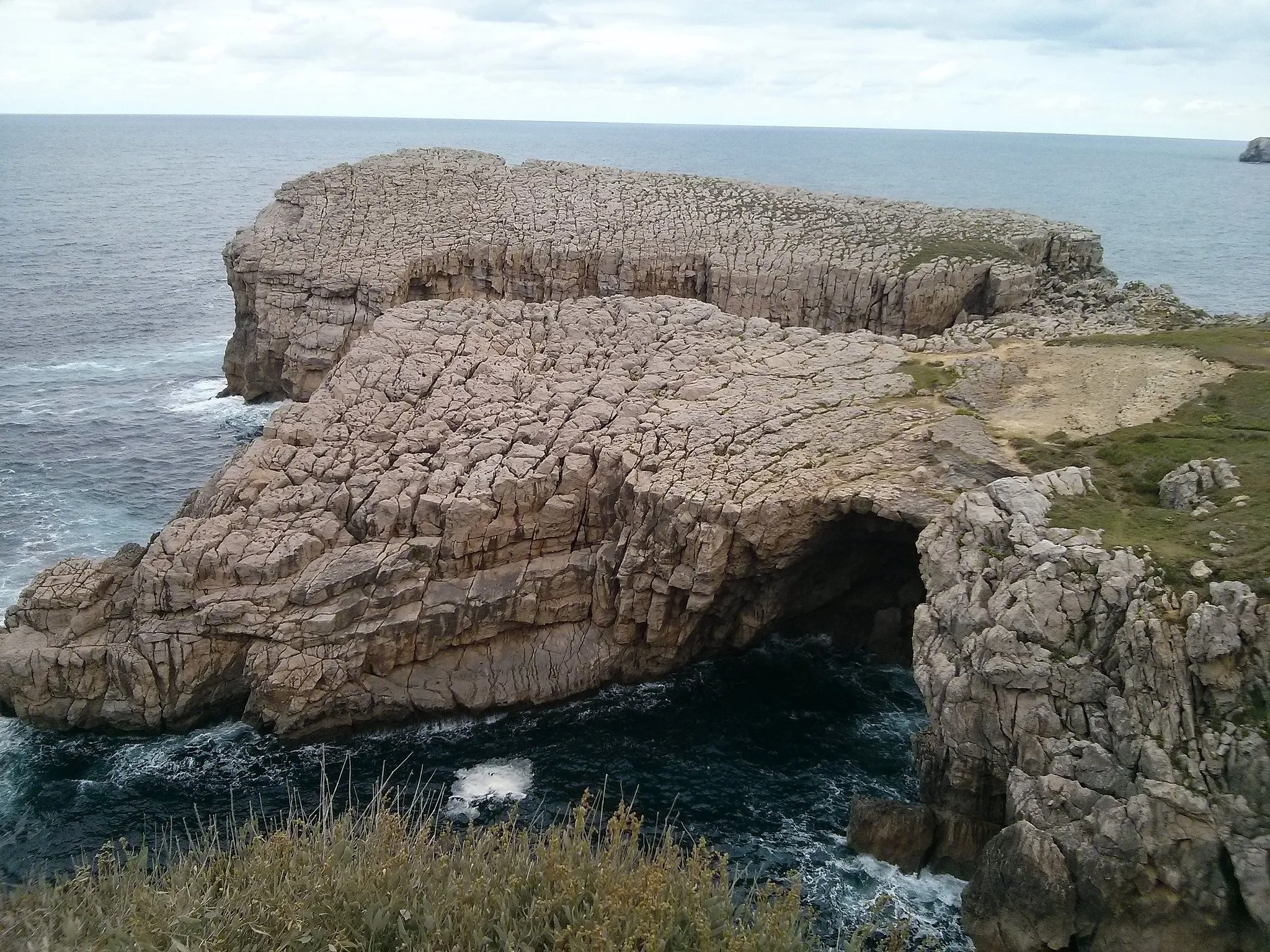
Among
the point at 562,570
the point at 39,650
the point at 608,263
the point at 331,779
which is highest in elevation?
A: the point at 608,263

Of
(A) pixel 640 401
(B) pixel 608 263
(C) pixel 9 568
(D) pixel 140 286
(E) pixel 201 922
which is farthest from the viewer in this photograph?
(D) pixel 140 286

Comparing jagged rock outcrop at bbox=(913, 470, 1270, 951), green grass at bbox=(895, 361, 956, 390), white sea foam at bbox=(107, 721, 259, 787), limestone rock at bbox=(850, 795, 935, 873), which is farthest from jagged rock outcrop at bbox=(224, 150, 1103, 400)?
limestone rock at bbox=(850, 795, 935, 873)

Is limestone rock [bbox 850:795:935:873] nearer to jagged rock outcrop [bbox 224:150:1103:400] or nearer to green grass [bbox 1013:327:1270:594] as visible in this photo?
green grass [bbox 1013:327:1270:594]

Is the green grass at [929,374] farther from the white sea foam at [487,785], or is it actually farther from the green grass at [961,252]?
the white sea foam at [487,785]

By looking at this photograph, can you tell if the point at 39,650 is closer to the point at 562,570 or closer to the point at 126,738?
the point at 126,738

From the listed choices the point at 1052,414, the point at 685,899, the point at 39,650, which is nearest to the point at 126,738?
the point at 39,650

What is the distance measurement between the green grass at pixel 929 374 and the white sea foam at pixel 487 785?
65.3 ft

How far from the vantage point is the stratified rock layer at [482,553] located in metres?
33.5

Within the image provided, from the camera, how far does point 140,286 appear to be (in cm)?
10262

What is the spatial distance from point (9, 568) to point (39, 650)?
13.0 m

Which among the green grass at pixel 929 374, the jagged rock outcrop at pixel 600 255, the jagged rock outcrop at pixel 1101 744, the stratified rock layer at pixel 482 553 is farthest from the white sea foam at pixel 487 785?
the jagged rock outcrop at pixel 600 255

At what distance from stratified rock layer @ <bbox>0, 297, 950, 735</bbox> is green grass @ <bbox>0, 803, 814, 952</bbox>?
14.4 m

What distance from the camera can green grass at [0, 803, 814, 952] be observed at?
16453mm

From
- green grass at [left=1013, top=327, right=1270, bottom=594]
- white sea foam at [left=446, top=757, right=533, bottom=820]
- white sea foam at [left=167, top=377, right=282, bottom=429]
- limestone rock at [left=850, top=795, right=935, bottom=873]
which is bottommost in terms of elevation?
white sea foam at [left=446, top=757, right=533, bottom=820]
